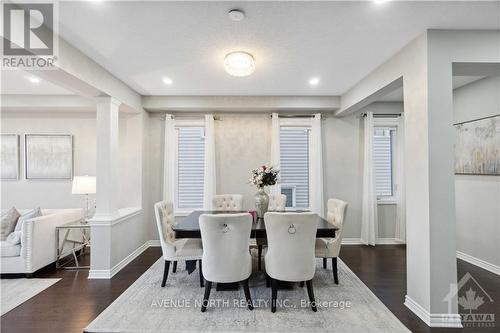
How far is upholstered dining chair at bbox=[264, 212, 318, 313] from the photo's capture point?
2.39m

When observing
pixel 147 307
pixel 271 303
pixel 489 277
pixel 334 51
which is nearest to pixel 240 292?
pixel 271 303

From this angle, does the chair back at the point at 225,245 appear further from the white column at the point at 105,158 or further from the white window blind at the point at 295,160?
the white window blind at the point at 295,160

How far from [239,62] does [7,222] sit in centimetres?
395

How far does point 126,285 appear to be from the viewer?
3.14m

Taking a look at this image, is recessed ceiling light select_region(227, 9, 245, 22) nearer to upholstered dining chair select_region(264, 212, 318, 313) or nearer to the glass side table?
upholstered dining chair select_region(264, 212, 318, 313)

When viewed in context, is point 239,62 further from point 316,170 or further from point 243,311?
point 316,170

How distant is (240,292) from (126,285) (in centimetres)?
147

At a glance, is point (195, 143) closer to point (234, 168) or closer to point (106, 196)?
point (234, 168)

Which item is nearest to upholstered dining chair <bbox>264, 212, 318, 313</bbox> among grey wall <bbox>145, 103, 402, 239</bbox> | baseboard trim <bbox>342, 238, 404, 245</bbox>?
grey wall <bbox>145, 103, 402, 239</bbox>

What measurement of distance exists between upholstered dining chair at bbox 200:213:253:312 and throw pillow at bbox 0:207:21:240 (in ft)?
10.3

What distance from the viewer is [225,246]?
2.44m

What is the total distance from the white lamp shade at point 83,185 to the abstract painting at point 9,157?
6.37 feet

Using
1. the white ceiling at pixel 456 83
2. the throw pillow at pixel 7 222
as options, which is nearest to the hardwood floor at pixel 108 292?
the throw pillow at pixel 7 222

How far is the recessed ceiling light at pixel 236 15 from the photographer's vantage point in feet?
6.68
